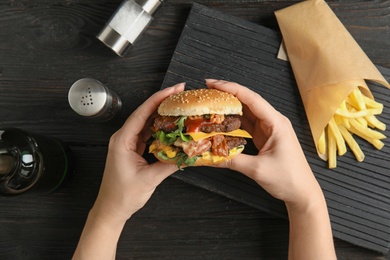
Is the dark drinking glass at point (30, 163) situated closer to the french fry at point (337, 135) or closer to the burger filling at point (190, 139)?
the burger filling at point (190, 139)

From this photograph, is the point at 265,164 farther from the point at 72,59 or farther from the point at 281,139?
the point at 72,59

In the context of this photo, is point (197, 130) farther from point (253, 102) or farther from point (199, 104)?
point (253, 102)

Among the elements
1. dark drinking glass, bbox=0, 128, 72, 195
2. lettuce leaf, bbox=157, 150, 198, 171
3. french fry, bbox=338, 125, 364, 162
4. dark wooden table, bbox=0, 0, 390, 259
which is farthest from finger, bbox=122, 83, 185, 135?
french fry, bbox=338, 125, 364, 162

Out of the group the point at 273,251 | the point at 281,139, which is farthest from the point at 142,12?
the point at 273,251

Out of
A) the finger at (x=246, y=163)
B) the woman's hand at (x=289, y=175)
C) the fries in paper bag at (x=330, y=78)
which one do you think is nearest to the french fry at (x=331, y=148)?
the fries in paper bag at (x=330, y=78)

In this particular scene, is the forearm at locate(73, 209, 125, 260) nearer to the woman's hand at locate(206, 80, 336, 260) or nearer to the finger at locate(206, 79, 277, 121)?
the woman's hand at locate(206, 80, 336, 260)

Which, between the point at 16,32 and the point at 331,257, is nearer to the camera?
the point at 331,257

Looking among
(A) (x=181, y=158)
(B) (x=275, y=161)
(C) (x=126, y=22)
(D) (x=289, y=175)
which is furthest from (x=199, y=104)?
(C) (x=126, y=22)

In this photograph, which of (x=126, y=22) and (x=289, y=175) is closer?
(x=289, y=175)
